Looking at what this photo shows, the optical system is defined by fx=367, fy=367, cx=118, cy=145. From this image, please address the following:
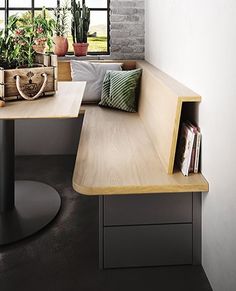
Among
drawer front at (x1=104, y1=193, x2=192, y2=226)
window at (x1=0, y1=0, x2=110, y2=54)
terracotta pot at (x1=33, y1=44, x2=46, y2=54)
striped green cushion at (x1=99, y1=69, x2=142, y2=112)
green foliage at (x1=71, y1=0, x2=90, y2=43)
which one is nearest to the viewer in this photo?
drawer front at (x1=104, y1=193, x2=192, y2=226)

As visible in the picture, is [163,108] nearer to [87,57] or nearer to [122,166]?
[122,166]

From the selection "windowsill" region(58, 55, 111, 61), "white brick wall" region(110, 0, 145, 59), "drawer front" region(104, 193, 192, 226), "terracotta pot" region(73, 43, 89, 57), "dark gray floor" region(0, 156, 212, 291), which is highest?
"white brick wall" region(110, 0, 145, 59)

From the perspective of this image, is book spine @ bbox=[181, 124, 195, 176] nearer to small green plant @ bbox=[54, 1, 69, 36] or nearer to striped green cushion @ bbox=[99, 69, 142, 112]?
striped green cushion @ bbox=[99, 69, 142, 112]

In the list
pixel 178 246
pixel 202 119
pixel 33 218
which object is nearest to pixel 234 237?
pixel 178 246

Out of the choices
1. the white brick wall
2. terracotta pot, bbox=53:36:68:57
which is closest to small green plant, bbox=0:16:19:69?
terracotta pot, bbox=53:36:68:57

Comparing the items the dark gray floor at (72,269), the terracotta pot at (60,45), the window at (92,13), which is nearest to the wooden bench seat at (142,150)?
the dark gray floor at (72,269)

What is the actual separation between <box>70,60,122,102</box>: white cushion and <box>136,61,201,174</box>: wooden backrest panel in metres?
0.75

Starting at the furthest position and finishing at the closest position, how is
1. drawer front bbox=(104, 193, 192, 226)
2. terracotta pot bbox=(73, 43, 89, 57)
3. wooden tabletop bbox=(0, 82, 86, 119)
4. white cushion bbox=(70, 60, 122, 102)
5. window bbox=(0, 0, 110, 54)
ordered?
window bbox=(0, 0, 110, 54) → terracotta pot bbox=(73, 43, 89, 57) → white cushion bbox=(70, 60, 122, 102) → drawer front bbox=(104, 193, 192, 226) → wooden tabletop bbox=(0, 82, 86, 119)

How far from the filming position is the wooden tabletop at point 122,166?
5.95ft

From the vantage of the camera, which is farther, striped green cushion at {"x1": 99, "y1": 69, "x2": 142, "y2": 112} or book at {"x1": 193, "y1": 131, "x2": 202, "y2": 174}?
striped green cushion at {"x1": 99, "y1": 69, "x2": 142, "y2": 112}

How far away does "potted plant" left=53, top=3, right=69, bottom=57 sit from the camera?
4.12 m

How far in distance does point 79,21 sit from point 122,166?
101 inches

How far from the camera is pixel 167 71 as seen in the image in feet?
9.66

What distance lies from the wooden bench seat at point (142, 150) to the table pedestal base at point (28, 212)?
51 cm
